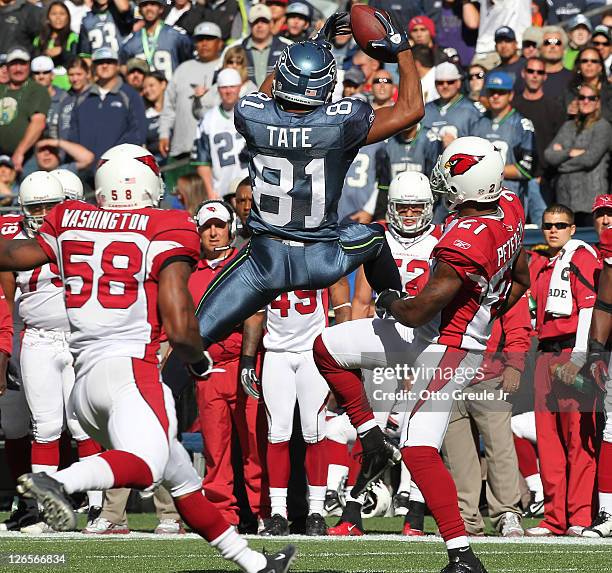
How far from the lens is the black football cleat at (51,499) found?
484cm

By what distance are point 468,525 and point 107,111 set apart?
589 cm

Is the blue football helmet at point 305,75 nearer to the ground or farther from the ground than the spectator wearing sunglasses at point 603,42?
nearer to the ground

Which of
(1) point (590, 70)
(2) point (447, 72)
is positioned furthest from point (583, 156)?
(2) point (447, 72)

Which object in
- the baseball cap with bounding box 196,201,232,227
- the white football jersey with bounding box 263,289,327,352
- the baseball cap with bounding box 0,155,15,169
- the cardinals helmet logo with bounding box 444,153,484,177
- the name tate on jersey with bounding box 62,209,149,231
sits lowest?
the white football jersey with bounding box 263,289,327,352

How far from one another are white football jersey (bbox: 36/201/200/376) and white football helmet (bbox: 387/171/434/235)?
3640 millimetres

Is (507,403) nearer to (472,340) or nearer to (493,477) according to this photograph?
(493,477)

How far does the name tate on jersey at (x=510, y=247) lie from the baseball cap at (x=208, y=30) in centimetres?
713

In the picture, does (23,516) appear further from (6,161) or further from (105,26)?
(105,26)

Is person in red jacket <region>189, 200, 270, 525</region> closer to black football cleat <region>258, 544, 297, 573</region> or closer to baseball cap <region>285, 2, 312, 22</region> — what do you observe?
black football cleat <region>258, 544, 297, 573</region>

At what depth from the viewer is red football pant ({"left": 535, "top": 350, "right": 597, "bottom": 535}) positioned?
8.44 m

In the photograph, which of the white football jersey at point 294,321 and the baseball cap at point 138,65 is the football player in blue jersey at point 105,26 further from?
the white football jersey at point 294,321

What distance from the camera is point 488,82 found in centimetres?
1116

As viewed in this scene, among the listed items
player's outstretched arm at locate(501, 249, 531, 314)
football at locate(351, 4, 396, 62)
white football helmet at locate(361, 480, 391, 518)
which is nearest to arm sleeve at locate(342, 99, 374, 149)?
football at locate(351, 4, 396, 62)

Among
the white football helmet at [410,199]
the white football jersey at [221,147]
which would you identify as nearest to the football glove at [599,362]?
the white football helmet at [410,199]
